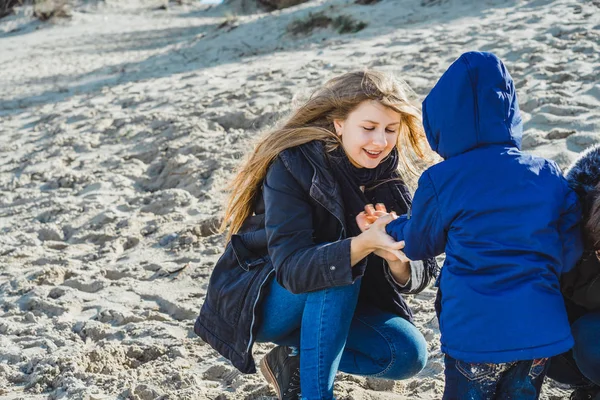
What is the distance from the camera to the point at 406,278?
2518 mm

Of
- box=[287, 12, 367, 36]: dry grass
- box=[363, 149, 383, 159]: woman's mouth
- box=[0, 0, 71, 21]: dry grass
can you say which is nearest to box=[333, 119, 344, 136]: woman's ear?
box=[363, 149, 383, 159]: woman's mouth

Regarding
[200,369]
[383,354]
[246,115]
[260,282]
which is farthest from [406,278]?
[246,115]

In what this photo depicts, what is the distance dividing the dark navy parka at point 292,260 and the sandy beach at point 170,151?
0.44m

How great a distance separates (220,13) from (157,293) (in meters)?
11.7

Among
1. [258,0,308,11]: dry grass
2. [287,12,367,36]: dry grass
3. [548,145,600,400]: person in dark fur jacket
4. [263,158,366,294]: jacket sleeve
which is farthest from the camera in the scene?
[258,0,308,11]: dry grass

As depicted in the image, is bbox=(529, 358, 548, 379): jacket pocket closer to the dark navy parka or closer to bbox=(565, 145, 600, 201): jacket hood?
bbox=(565, 145, 600, 201): jacket hood

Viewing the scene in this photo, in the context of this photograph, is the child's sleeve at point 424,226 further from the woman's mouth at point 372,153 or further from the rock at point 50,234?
the rock at point 50,234

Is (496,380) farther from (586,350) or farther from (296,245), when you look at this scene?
(296,245)

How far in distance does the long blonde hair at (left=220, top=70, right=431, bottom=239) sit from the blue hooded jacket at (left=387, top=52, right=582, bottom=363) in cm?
44

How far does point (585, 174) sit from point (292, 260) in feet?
2.89

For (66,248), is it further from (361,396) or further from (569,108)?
(569,108)

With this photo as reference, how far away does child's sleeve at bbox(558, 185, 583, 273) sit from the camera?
2000mm

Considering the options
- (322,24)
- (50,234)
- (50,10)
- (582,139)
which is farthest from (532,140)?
(50,10)

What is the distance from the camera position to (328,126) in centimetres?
262
